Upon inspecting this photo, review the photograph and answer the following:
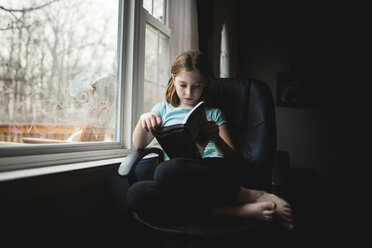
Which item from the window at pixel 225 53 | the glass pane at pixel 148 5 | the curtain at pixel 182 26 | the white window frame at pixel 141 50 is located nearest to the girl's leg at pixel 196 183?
the white window frame at pixel 141 50

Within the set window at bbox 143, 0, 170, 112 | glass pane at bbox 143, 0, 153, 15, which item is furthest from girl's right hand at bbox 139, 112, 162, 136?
glass pane at bbox 143, 0, 153, 15

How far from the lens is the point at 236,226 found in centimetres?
81

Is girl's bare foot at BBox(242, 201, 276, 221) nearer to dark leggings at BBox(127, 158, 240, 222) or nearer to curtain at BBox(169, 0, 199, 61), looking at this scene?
dark leggings at BBox(127, 158, 240, 222)

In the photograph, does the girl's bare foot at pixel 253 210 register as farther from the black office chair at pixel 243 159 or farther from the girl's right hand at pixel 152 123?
the girl's right hand at pixel 152 123

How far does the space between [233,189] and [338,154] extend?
3.31 meters

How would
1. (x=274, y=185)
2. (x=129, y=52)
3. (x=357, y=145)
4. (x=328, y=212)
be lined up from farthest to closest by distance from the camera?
1. (x=357, y=145)
2. (x=328, y=212)
3. (x=129, y=52)
4. (x=274, y=185)

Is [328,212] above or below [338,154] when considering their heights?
below

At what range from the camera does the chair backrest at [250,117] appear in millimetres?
1179

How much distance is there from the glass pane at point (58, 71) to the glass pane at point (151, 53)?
0.87ft

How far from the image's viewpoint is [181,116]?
1277 millimetres

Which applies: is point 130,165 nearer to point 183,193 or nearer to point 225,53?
point 183,193

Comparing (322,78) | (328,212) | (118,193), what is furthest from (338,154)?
(118,193)

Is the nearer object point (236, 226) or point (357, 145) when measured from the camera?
point (236, 226)

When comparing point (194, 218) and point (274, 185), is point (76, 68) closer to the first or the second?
point (194, 218)
